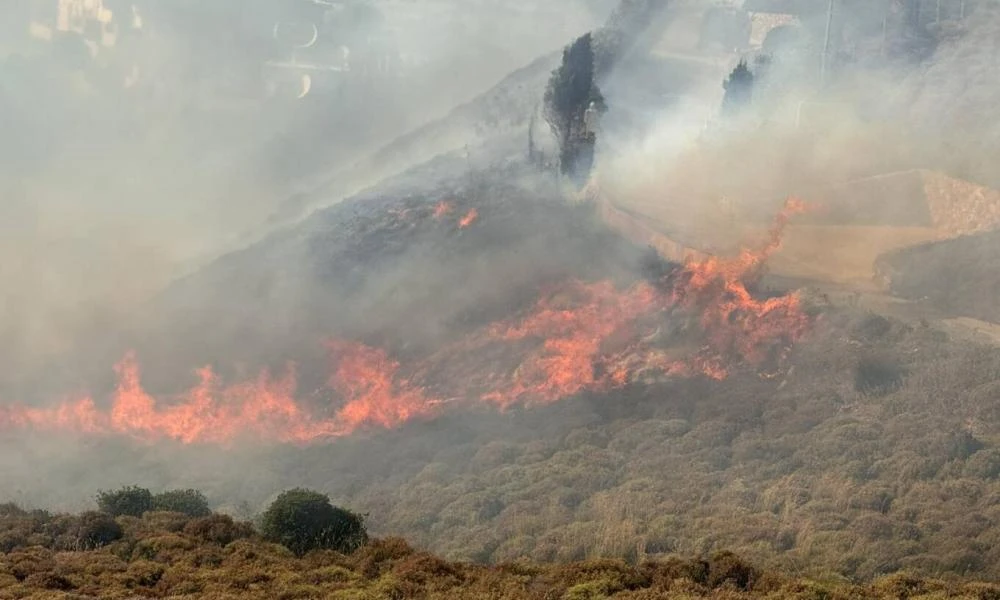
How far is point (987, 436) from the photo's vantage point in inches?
1534

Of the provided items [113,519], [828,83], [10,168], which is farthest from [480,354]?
[10,168]

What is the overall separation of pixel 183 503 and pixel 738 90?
57.1 metres

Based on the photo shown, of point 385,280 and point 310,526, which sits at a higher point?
point 385,280

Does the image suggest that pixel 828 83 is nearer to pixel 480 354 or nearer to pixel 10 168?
pixel 480 354

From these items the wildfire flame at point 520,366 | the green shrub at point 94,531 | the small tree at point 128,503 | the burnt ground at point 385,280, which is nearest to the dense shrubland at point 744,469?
the wildfire flame at point 520,366

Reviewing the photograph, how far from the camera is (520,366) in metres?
51.8

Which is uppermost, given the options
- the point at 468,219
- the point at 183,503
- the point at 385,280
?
the point at 468,219

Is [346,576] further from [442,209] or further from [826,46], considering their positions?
[826,46]

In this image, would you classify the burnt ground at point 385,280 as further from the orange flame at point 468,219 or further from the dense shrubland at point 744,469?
the dense shrubland at point 744,469

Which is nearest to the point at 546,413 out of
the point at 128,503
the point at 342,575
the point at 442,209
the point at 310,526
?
the point at 310,526

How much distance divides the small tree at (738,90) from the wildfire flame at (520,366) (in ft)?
87.5

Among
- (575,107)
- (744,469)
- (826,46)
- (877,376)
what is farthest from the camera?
(826,46)

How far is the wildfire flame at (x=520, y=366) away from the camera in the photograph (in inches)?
1956

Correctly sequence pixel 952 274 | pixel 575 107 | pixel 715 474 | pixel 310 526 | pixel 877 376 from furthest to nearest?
pixel 575 107
pixel 952 274
pixel 877 376
pixel 715 474
pixel 310 526
